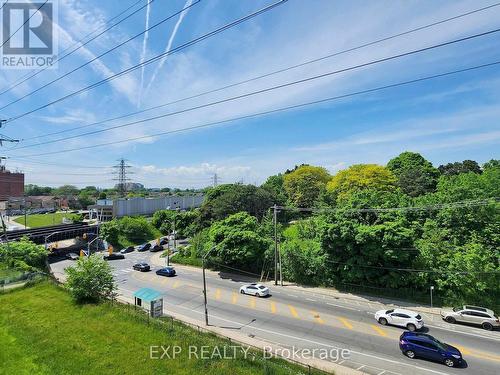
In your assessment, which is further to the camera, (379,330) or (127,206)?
(127,206)

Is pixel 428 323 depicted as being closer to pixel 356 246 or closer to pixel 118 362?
pixel 356 246

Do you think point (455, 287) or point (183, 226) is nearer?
point (455, 287)

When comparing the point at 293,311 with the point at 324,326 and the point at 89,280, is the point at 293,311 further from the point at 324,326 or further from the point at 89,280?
the point at 89,280

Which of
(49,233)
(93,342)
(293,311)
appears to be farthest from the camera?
(49,233)

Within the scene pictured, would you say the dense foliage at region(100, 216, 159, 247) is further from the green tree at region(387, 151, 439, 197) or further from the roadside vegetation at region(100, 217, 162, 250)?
the green tree at region(387, 151, 439, 197)

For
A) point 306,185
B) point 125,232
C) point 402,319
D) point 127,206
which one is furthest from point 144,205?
point 402,319

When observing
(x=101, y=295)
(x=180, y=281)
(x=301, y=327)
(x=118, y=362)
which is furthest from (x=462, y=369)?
(x=180, y=281)

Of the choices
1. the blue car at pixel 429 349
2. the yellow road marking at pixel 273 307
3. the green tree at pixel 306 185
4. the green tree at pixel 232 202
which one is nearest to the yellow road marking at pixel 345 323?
the blue car at pixel 429 349
